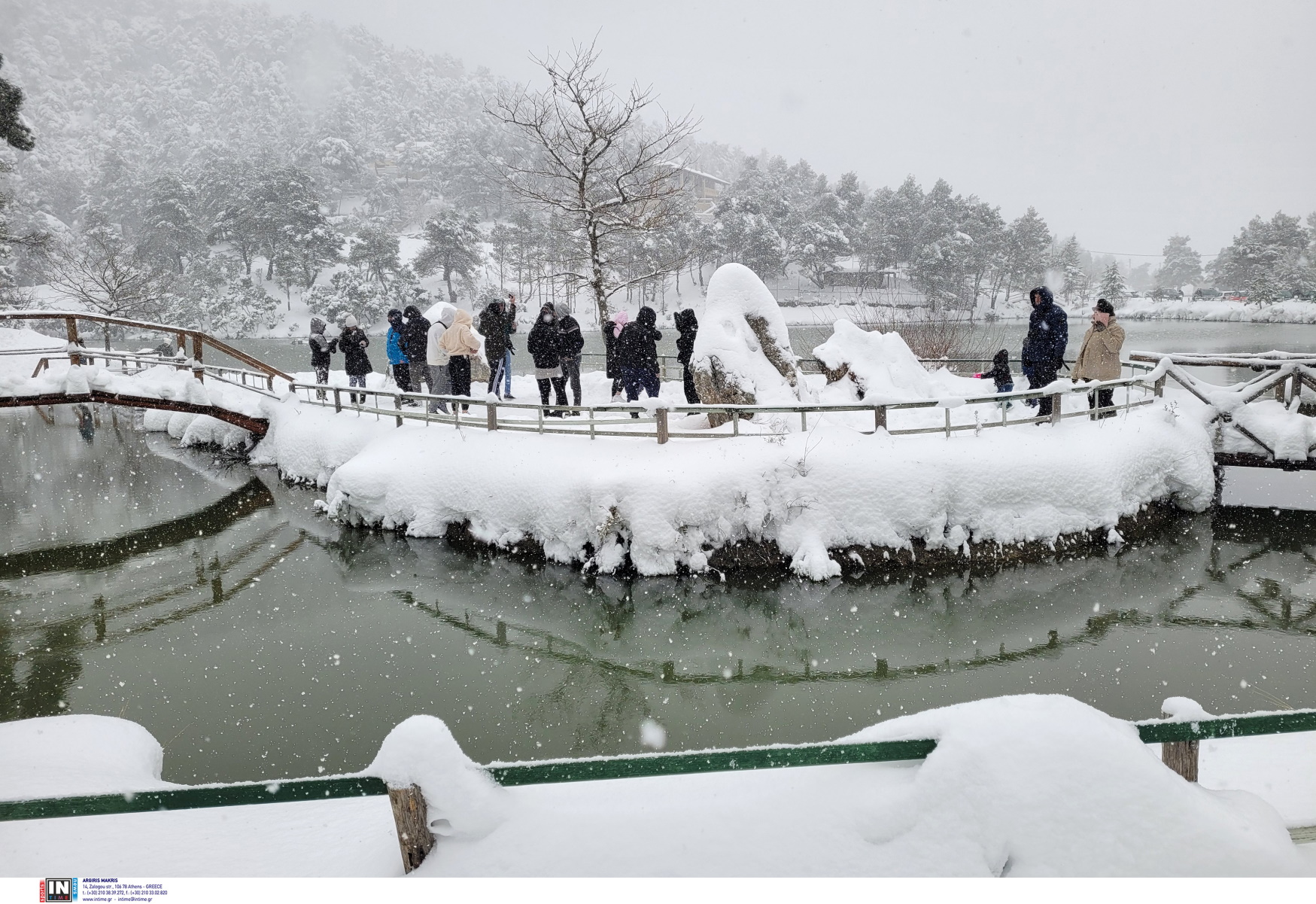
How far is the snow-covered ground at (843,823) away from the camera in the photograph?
2.20m

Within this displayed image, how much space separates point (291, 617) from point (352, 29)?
462 ft

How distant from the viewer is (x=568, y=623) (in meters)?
7.91

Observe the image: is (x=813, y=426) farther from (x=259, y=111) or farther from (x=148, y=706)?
(x=259, y=111)

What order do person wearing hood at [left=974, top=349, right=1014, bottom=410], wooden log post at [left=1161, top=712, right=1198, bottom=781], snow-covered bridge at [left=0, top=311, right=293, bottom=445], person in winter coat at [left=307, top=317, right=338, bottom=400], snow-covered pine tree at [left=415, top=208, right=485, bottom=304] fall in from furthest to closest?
snow-covered pine tree at [left=415, top=208, right=485, bottom=304], person in winter coat at [left=307, top=317, right=338, bottom=400], snow-covered bridge at [left=0, top=311, right=293, bottom=445], person wearing hood at [left=974, top=349, right=1014, bottom=410], wooden log post at [left=1161, top=712, right=1198, bottom=781]

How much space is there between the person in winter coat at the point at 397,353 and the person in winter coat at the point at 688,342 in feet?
17.3

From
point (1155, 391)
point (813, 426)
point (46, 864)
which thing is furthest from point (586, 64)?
point (46, 864)

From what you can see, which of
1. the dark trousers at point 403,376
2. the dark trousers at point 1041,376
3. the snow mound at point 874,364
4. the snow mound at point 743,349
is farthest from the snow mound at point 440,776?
the dark trousers at point 403,376

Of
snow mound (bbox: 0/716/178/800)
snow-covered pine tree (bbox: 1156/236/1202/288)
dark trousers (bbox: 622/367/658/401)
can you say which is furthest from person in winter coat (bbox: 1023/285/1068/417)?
snow-covered pine tree (bbox: 1156/236/1202/288)

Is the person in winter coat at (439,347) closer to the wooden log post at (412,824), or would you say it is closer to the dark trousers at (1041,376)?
the dark trousers at (1041,376)

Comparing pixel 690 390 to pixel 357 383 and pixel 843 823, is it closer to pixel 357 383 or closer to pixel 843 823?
pixel 357 383

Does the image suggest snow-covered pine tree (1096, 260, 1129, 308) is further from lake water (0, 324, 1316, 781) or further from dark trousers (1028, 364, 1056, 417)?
lake water (0, 324, 1316, 781)

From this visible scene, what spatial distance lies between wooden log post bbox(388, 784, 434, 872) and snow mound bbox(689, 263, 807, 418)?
9.22m

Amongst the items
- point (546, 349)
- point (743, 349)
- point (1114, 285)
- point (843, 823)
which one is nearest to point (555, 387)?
point (546, 349)

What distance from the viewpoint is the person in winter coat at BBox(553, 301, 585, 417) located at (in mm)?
12195
